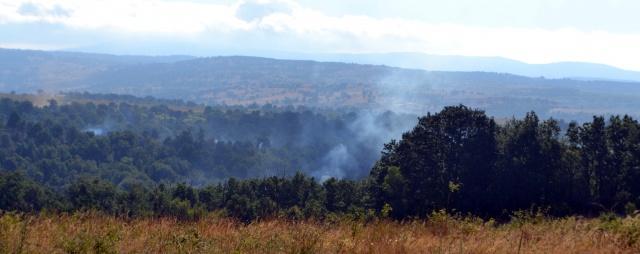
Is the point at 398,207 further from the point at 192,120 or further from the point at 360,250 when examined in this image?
the point at 192,120

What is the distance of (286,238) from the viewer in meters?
7.53

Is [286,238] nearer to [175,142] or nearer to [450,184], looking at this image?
[450,184]

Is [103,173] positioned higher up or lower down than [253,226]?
lower down

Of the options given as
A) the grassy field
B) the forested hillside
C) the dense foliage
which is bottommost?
the forested hillside

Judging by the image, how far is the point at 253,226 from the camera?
880 centimetres

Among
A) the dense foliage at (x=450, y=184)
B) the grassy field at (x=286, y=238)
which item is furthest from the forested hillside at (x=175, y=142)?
the grassy field at (x=286, y=238)

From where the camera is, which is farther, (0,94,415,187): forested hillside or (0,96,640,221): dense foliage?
(0,94,415,187): forested hillside

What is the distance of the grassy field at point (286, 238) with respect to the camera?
680 cm

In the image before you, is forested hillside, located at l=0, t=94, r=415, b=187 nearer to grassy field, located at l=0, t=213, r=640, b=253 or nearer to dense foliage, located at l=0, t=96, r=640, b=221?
dense foliage, located at l=0, t=96, r=640, b=221

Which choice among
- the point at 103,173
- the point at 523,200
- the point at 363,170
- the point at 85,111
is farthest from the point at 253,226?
the point at 85,111

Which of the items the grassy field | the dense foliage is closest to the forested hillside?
the dense foliage

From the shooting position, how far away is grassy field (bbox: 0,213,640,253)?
22.3 ft

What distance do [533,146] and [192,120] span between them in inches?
5389

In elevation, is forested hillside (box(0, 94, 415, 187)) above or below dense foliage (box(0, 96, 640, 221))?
below
